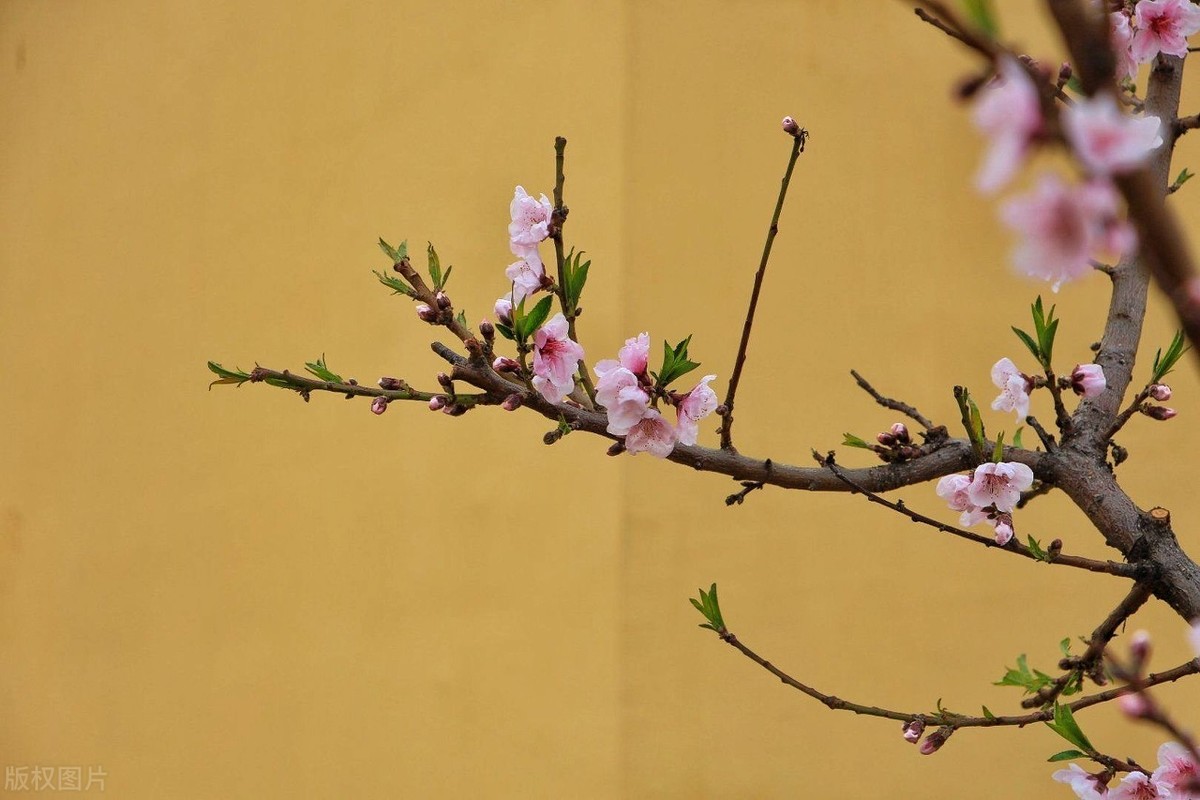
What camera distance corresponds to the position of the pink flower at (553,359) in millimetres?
874

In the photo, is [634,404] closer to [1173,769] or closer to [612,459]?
[1173,769]

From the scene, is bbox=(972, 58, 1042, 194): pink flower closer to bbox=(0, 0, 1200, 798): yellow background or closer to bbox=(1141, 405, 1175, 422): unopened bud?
bbox=(1141, 405, 1175, 422): unopened bud

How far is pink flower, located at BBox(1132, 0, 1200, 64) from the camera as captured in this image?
99 centimetres

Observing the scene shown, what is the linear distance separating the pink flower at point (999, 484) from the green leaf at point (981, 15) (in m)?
0.66

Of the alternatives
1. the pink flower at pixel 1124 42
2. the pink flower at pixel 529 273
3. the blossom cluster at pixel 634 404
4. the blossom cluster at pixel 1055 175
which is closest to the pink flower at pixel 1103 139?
the blossom cluster at pixel 1055 175

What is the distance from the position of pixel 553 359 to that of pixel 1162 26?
0.61 metres

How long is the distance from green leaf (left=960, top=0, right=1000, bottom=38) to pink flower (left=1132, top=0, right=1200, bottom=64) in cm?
80

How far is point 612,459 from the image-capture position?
1.79 metres

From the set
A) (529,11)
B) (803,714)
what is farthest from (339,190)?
(803,714)

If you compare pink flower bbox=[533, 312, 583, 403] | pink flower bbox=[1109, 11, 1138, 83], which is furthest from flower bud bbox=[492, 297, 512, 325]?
A: pink flower bbox=[1109, 11, 1138, 83]

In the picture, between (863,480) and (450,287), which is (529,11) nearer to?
(450,287)

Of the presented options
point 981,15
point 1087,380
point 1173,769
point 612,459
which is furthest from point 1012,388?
point 612,459

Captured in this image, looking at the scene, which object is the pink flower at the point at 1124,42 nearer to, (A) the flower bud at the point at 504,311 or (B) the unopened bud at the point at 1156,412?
(B) the unopened bud at the point at 1156,412

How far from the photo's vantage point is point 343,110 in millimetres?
2252
